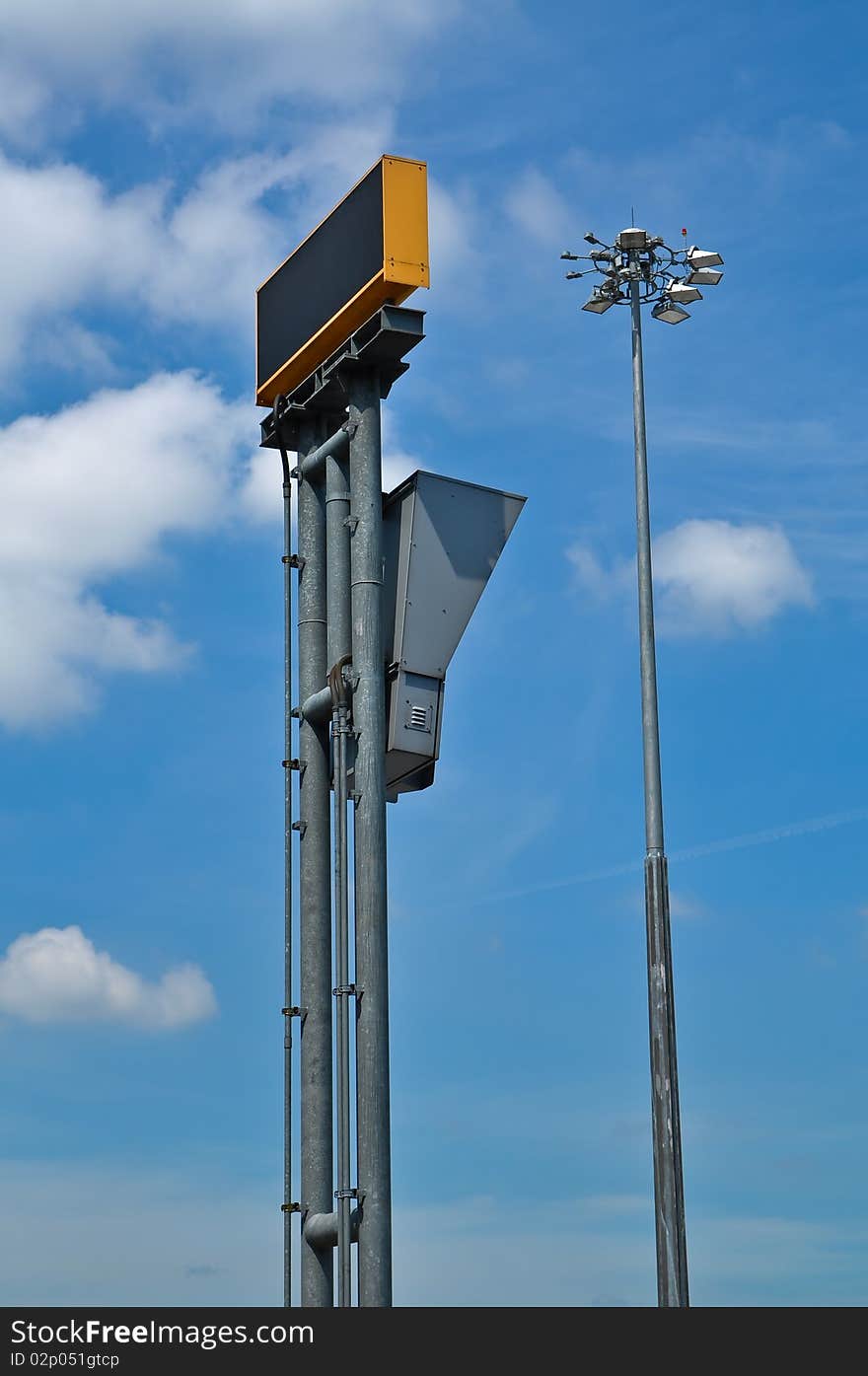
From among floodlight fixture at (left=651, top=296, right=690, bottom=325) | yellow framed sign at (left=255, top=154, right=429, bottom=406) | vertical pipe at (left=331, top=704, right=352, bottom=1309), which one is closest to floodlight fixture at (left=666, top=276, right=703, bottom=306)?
floodlight fixture at (left=651, top=296, right=690, bottom=325)

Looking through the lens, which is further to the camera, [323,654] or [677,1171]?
[323,654]

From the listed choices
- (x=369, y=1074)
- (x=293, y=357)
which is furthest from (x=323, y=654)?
(x=369, y=1074)

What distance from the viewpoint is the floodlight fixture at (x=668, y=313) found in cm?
2488

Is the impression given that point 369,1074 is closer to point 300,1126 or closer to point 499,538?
point 300,1126

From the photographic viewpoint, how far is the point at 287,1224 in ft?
79.8

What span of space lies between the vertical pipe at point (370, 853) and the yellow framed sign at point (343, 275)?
103cm

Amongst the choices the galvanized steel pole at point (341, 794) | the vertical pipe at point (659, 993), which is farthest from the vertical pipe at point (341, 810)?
the vertical pipe at point (659, 993)

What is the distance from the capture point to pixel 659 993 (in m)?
22.4

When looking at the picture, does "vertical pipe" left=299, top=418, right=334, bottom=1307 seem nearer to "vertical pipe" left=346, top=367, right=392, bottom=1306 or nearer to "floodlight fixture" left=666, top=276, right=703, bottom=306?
"vertical pipe" left=346, top=367, right=392, bottom=1306

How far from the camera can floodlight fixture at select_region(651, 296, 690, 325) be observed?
24875 millimetres

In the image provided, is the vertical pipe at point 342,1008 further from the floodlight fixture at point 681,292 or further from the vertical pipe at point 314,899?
the floodlight fixture at point 681,292

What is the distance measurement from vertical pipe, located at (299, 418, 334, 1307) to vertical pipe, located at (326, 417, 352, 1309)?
774mm
